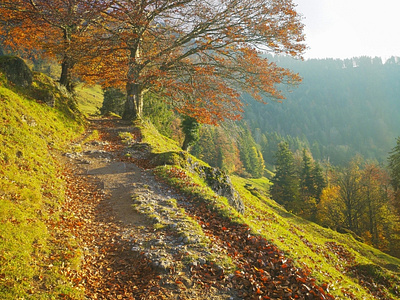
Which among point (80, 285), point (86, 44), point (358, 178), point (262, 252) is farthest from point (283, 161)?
point (80, 285)

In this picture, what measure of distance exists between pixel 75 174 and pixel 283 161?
52801 millimetres

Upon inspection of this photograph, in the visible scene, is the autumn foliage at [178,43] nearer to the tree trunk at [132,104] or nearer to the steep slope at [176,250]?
the tree trunk at [132,104]

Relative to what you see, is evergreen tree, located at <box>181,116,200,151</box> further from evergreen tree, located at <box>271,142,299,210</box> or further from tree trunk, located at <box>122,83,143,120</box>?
evergreen tree, located at <box>271,142,299,210</box>

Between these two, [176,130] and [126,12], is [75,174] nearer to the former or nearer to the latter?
[126,12]

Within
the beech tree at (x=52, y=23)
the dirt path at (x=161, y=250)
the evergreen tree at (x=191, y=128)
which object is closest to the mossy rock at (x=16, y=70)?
the beech tree at (x=52, y=23)

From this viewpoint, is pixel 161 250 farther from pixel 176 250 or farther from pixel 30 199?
pixel 30 199

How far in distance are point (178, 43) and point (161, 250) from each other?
56.4 feet

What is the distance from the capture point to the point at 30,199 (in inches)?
311

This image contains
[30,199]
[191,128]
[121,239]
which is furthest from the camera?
[191,128]

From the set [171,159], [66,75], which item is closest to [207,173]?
[171,159]

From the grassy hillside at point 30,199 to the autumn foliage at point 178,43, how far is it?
5868mm

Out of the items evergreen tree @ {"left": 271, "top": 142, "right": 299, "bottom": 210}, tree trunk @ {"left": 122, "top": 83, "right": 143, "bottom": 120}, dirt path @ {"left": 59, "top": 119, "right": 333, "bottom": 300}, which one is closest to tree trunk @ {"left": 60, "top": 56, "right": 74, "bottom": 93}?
tree trunk @ {"left": 122, "top": 83, "right": 143, "bottom": 120}

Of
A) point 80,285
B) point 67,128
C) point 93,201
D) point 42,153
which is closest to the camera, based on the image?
point 80,285

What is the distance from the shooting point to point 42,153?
1176 cm
